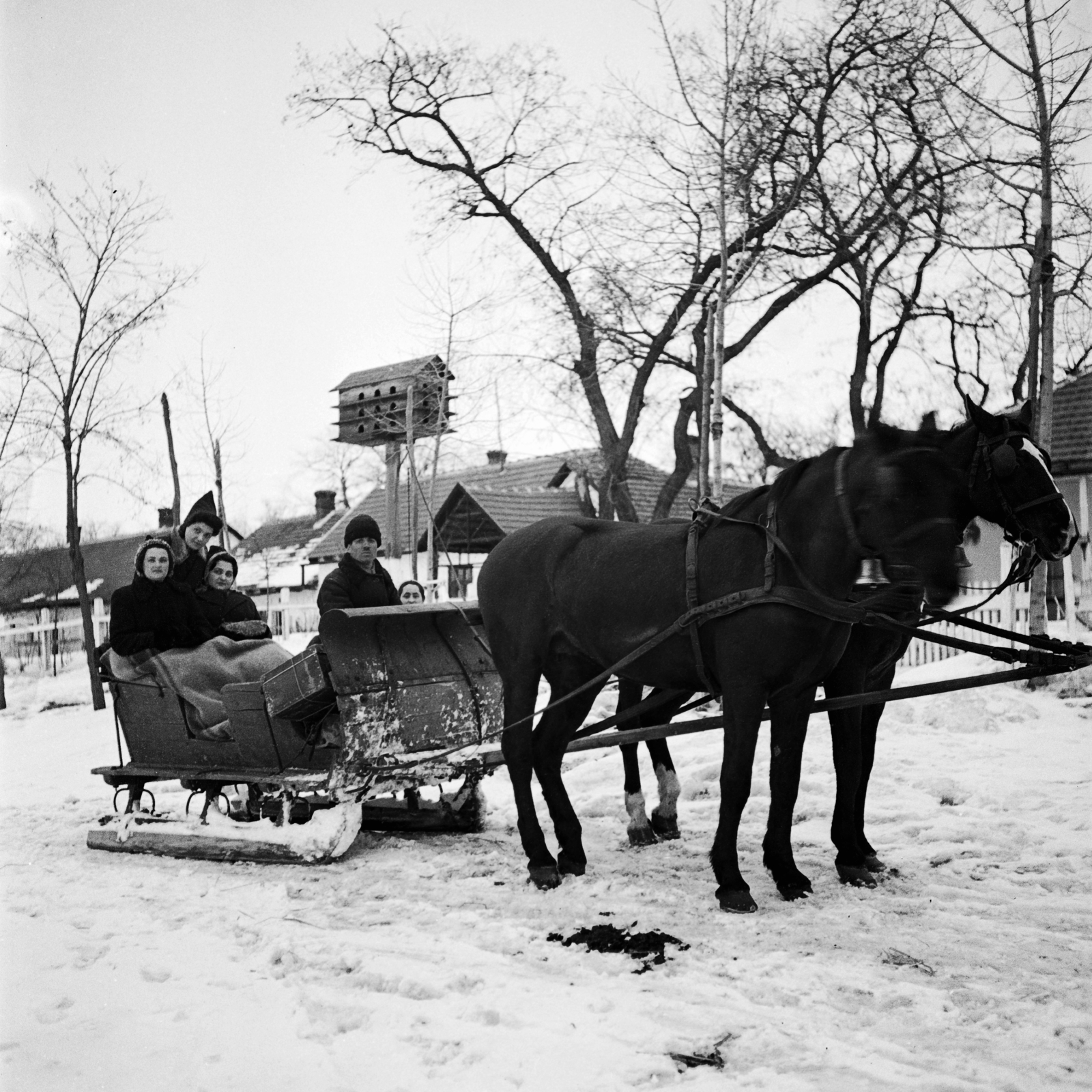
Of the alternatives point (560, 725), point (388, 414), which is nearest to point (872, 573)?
point (560, 725)

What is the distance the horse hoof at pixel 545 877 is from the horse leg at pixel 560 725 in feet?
0.96

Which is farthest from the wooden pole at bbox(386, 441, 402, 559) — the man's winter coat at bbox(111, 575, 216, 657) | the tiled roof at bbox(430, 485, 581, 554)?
the man's winter coat at bbox(111, 575, 216, 657)

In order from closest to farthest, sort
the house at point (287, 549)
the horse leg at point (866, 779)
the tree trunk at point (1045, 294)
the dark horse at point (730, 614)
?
1. the dark horse at point (730, 614)
2. the horse leg at point (866, 779)
3. the tree trunk at point (1045, 294)
4. the house at point (287, 549)

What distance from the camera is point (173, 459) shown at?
49.4 feet

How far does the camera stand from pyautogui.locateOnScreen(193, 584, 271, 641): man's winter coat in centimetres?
623

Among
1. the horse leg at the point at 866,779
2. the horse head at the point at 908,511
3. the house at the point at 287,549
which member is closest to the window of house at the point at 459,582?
the house at the point at 287,549

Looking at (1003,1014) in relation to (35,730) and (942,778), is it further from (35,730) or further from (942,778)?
(35,730)

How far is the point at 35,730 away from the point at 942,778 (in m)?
10.5

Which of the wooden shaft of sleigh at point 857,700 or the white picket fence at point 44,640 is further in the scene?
the white picket fence at point 44,640

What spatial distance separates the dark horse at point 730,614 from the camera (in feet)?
13.0

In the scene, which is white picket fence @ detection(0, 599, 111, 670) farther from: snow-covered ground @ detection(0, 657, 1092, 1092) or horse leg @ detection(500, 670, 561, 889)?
horse leg @ detection(500, 670, 561, 889)

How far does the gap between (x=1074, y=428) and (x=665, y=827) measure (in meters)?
16.1

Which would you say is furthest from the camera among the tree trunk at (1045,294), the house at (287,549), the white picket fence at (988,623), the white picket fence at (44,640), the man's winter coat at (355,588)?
the house at (287,549)

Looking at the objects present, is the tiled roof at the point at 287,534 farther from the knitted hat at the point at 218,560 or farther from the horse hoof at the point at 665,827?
the horse hoof at the point at 665,827
